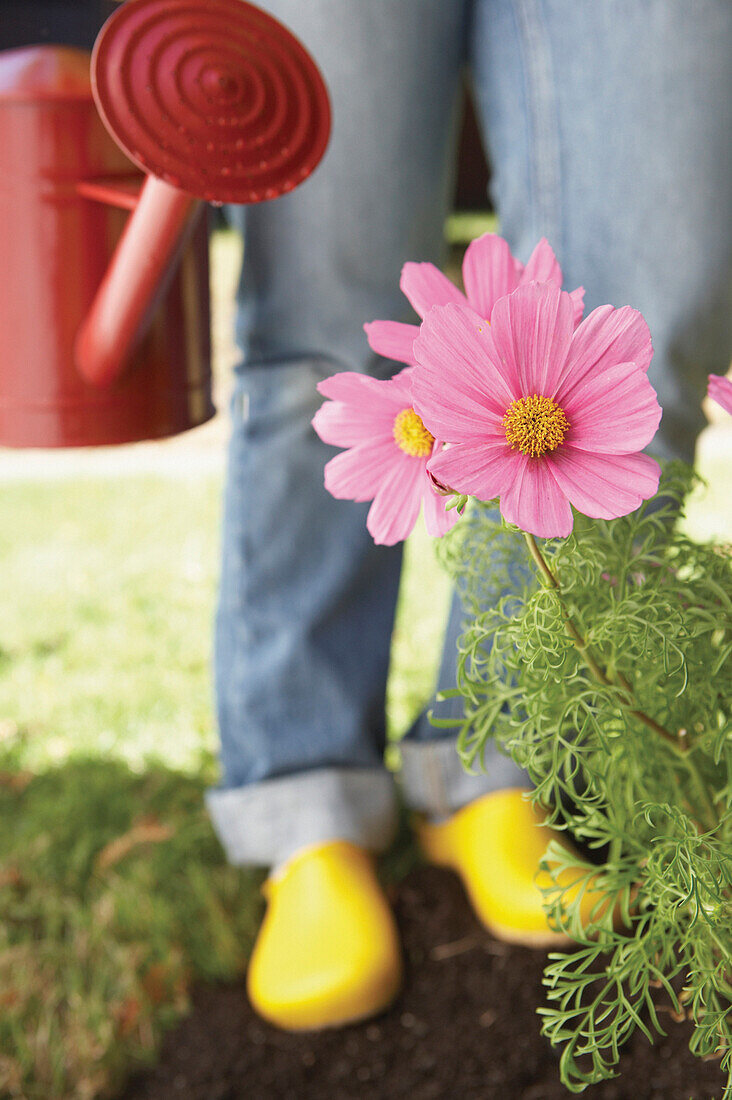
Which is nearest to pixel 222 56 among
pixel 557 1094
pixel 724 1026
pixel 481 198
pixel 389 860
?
pixel 724 1026

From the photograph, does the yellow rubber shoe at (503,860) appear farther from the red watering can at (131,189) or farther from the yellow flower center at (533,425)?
the yellow flower center at (533,425)

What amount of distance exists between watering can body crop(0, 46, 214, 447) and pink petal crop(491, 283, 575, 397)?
0.56 metres

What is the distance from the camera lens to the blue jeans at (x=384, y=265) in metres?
1.02

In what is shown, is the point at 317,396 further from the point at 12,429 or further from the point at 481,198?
the point at 481,198

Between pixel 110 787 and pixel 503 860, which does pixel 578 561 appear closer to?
pixel 503 860

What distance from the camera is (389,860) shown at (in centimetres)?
140

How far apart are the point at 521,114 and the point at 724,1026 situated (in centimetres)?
91

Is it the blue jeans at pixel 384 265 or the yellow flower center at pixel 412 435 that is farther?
the blue jeans at pixel 384 265

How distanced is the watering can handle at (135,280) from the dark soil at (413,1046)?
2.29 feet

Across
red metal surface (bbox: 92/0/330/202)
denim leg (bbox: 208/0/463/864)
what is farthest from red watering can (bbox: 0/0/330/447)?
denim leg (bbox: 208/0/463/864)

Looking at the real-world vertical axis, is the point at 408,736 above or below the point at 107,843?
above

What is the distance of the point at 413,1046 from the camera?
1.05 metres

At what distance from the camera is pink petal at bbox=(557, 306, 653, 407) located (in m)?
0.44

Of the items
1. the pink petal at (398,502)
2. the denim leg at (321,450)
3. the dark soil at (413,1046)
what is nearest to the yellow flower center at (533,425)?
the pink petal at (398,502)
